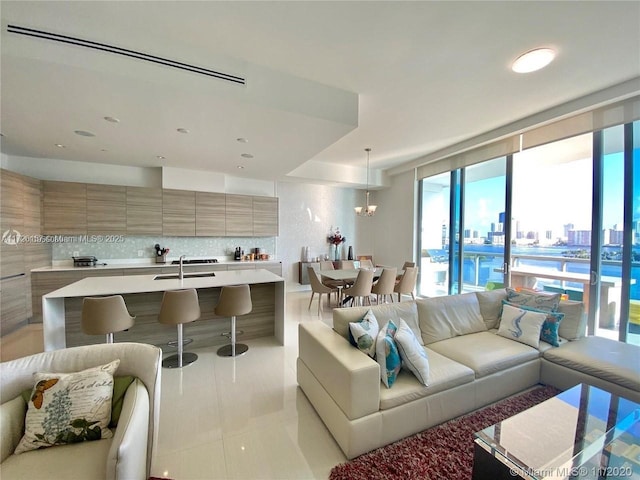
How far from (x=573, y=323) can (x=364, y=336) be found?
2373 mm

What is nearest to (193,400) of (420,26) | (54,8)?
(54,8)

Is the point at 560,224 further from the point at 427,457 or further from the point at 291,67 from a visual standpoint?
the point at 291,67

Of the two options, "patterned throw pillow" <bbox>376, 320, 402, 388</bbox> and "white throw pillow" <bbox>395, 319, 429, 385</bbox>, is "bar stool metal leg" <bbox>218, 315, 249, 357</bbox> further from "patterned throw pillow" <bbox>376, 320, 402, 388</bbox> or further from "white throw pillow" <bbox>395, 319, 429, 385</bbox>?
"white throw pillow" <bbox>395, 319, 429, 385</bbox>

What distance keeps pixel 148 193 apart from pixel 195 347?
3192mm

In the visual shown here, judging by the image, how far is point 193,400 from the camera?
2.25 m

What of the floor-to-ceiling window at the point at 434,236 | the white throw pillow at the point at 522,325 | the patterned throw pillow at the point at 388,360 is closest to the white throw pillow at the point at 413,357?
the patterned throw pillow at the point at 388,360

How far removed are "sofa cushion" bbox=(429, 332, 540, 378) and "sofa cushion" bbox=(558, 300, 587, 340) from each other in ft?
1.75

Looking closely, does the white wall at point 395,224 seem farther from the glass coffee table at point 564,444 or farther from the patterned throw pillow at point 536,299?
the glass coffee table at point 564,444

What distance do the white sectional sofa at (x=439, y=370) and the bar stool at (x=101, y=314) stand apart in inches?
71.7

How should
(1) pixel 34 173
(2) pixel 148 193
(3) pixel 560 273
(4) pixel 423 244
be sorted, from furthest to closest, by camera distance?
(4) pixel 423 244 → (2) pixel 148 193 → (1) pixel 34 173 → (3) pixel 560 273

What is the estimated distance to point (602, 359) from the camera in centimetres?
216

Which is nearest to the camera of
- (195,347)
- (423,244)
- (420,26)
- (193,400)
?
(420,26)

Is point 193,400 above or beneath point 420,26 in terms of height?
beneath

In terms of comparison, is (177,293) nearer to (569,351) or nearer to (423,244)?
(569,351)
